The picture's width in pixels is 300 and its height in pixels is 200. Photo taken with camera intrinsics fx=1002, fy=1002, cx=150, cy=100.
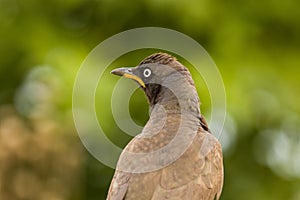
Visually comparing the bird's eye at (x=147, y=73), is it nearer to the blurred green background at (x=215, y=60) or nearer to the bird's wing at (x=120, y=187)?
the bird's wing at (x=120, y=187)

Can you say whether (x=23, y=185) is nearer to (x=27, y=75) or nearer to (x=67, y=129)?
(x=67, y=129)

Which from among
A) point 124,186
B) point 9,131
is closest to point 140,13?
point 9,131

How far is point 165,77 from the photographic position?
5043 mm

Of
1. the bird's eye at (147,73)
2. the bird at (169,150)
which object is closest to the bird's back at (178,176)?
the bird at (169,150)

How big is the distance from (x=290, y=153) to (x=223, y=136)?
0.77 meters

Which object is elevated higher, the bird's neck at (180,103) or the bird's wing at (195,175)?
the bird's neck at (180,103)

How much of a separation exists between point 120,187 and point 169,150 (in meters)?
0.30

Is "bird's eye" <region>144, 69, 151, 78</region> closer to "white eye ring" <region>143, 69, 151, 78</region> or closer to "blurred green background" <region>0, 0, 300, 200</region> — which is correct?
"white eye ring" <region>143, 69, 151, 78</region>

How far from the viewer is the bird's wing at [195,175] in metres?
4.71

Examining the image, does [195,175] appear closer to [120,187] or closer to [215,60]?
[120,187]

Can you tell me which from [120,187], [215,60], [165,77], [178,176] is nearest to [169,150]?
[178,176]

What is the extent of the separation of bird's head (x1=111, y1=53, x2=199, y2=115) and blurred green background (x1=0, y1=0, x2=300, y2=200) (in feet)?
9.41

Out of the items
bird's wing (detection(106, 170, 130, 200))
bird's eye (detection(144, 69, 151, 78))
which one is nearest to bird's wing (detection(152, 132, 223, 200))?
bird's wing (detection(106, 170, 130, 200))

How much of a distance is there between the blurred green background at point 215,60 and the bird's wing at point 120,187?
10.5ft
